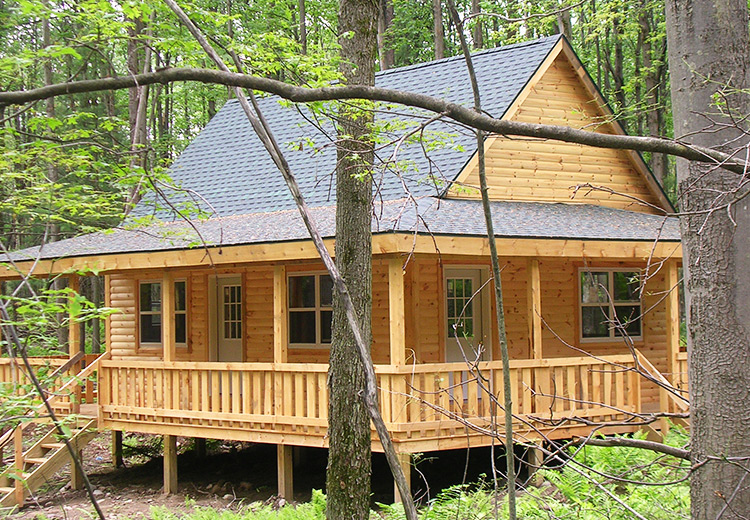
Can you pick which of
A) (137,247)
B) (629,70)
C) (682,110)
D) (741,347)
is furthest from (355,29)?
(629,70)

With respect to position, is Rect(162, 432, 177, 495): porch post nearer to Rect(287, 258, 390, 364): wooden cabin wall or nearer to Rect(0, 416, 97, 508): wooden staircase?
Answer: Rect(0, 416, 97, 508): wooden staircase

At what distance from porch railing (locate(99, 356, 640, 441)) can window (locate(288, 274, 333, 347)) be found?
2.01 meters

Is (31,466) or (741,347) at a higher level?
(741,347)

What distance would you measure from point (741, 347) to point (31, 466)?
1331 centimetres

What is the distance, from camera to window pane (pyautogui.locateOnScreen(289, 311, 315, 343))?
49.8 feet

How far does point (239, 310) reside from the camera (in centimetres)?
1691

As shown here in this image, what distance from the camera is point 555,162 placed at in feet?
51.8

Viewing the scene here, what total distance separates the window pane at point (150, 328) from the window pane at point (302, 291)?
4.07m

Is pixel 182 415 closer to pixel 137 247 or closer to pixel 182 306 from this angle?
pixel 137 247

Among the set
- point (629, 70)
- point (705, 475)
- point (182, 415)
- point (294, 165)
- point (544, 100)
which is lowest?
point (182, 415)

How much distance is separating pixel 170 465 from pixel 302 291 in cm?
399

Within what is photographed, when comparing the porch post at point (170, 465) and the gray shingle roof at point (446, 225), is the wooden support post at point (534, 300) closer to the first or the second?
the gray shingle roof at point (446, 225)

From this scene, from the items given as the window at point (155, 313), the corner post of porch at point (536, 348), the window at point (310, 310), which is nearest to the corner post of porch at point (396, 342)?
the corner post of porch at point (536, 348)

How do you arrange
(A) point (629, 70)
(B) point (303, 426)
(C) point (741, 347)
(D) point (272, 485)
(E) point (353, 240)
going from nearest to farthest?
(C) point (741, 347) < (E) point (353, 240) < (B) point (303, 426) < (D) point (272, 485) < (A) point (629, 70)
